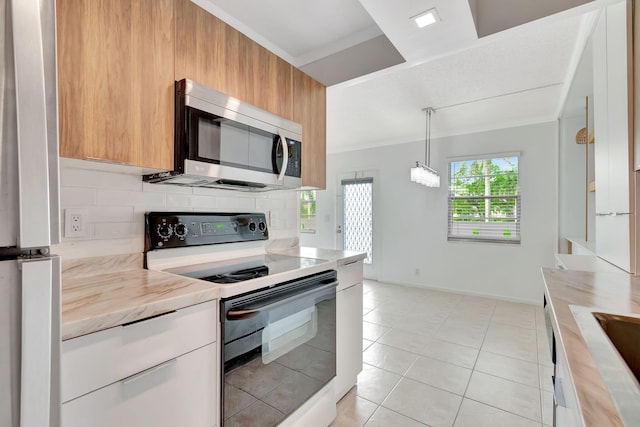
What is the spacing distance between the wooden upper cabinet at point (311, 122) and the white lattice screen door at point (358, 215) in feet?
10.2

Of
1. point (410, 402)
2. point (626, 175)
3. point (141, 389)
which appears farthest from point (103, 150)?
point (626, 175)

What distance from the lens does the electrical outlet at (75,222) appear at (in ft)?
3.94

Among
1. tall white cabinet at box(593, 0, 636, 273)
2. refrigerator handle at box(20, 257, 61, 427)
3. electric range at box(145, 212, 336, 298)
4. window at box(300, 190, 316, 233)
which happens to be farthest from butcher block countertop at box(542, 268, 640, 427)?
window at box(300, 190, 316, 233)

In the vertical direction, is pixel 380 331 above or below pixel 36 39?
below

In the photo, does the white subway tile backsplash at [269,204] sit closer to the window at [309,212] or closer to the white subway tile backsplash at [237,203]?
the white subway tile backsplash at [237,203]

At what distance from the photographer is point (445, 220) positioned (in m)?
4.42

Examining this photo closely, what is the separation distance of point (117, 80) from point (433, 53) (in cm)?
175

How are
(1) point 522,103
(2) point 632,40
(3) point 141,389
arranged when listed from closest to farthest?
(3) point 141,389 < (2) point 632,40 < (1) point 522,103

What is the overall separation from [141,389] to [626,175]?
2226 millimetres

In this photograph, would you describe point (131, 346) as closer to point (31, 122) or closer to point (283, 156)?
point (31, 122)

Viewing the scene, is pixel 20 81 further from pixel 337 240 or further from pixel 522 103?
pixel 337 240

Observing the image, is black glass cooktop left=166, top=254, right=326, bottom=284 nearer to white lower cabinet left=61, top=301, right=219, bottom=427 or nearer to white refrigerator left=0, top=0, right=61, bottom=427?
white lower cabinet left=61, top=301, right=219, bottom=427

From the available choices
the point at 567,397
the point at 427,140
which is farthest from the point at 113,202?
the point at 427,140

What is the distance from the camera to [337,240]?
18.1ft
